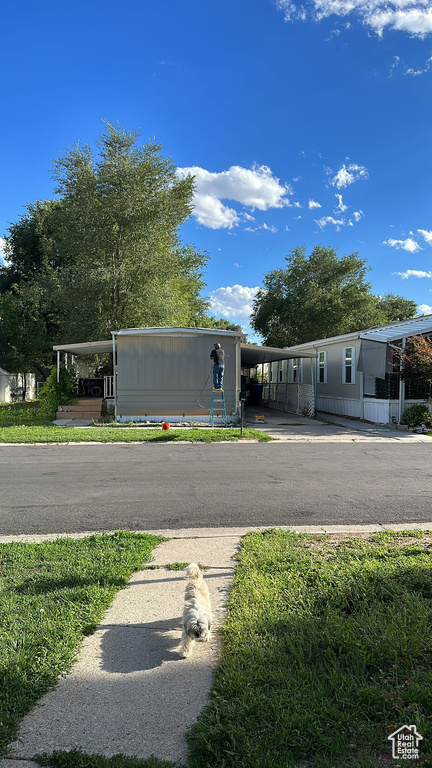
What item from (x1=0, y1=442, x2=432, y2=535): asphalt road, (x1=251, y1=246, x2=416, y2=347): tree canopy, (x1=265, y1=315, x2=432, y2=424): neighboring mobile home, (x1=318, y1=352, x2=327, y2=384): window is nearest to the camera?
(x1=0, y1=442, x2=432, y2=535): asphalt road

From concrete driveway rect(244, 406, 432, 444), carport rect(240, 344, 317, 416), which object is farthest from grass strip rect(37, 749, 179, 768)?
carport rect(240, 344, 317, 416)

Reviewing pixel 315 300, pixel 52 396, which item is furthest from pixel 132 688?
pixel 315 300

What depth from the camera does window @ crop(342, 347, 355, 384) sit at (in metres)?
18.5

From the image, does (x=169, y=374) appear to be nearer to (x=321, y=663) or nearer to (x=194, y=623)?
(x=194, y=623)

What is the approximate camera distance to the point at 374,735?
6.77 ft

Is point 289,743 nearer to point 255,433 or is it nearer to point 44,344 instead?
point 255,433

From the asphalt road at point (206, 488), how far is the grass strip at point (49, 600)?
80 centimetres

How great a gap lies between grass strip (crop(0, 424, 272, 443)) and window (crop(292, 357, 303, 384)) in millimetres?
11023

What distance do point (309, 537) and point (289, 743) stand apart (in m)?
2.84

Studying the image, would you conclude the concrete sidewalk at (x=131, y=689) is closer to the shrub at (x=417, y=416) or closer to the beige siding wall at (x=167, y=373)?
the beige siding wall at (x=167, y=373)

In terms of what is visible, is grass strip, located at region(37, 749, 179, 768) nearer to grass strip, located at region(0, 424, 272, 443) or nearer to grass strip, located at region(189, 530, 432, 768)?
grass strip, located at region(189, 530, 432, 768)

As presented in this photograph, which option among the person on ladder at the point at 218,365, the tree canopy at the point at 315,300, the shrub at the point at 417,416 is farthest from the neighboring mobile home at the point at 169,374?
the tree canopy at the point at 315,300

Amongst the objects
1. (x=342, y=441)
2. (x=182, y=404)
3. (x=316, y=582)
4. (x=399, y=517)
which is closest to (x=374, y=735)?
(x=316, y=582)

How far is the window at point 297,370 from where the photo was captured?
24.4 m
